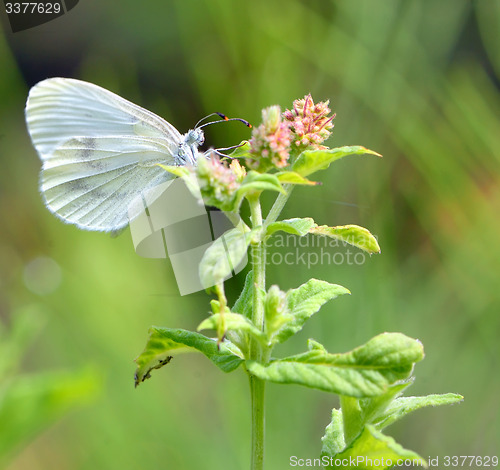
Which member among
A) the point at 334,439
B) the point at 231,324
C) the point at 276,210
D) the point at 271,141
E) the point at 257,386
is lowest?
the point at 334,439

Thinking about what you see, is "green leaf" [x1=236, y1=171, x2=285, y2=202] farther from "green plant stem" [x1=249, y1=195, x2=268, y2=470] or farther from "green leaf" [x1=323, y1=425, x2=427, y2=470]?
"green leaf" [x1=323, y1=425, x2=427, y2=470]

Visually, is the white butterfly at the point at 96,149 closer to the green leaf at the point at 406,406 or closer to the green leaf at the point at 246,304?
the green leaf at the point at 246,304

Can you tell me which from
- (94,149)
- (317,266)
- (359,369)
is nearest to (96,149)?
(94,149)

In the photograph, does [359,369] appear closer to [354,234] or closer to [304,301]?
[304,301]

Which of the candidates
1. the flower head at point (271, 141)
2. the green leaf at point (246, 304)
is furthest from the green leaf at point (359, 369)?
the flower head at point (271, 141)

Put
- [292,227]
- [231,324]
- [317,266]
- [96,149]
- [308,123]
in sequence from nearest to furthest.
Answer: [231,324] < [292,227] < [308,123] < [96,149] < [317,266]

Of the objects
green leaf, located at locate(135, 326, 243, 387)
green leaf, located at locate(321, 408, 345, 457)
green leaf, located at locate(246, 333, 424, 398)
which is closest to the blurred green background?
green leaf, located at locate(135, 326, 243, 387)
